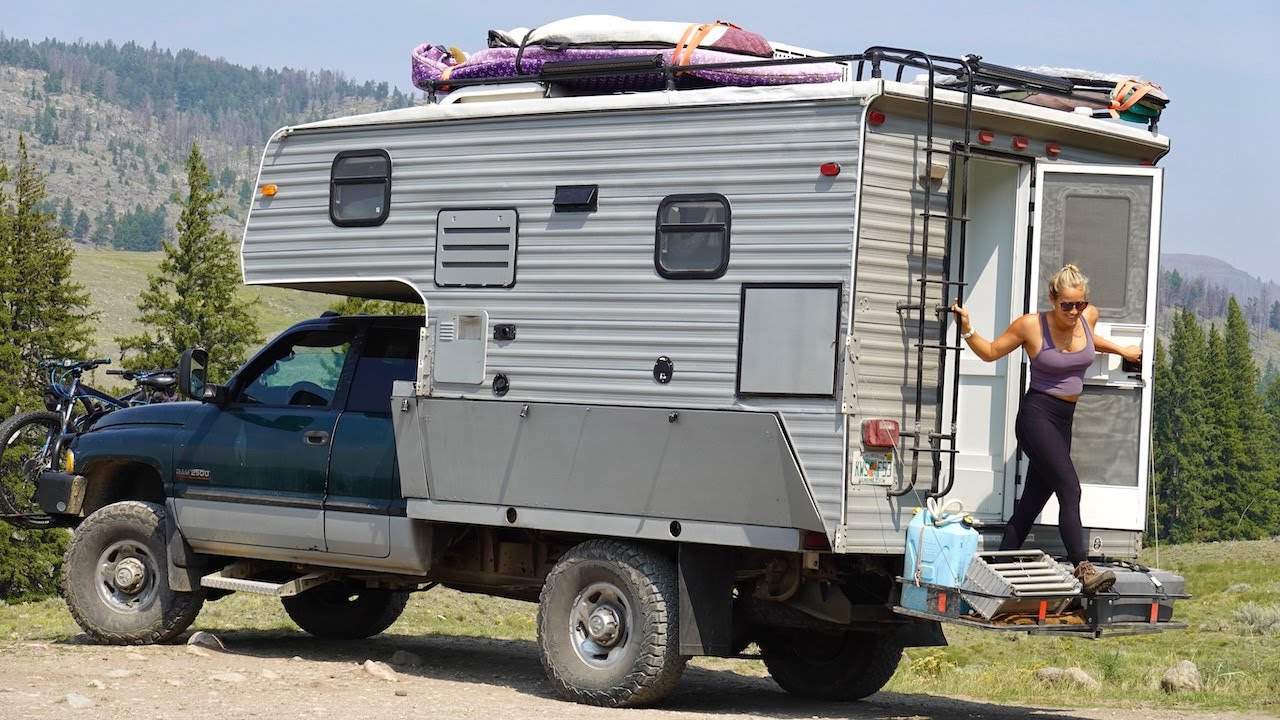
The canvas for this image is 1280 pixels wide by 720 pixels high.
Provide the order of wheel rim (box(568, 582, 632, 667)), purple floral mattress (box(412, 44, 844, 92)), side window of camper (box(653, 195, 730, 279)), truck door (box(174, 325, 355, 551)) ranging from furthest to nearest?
truck door (box(174, 325, 355, 551))
wheel rim (box(568, 582, 632, 667))
purple floral mattress (box(412, 44, 844, 92))
side window of camper (box(653, 195, 730, 279))

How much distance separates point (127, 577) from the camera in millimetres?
10914

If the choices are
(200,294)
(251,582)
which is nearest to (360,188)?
(251,582)

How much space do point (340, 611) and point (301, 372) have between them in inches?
98.6

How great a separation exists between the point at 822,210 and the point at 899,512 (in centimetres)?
Answer: 162

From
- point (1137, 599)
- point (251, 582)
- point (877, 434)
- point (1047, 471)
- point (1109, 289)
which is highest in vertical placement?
point (1109, 289)

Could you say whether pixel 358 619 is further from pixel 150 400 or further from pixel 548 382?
pixel 548 382

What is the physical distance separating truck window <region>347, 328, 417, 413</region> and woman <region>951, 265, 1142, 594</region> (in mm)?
3705

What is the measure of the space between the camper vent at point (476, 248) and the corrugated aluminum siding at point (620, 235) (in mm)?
65

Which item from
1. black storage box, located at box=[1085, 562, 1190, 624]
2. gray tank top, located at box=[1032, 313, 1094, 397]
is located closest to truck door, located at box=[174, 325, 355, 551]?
gray tank top, located at box=[1032, 313, 1094, 397]

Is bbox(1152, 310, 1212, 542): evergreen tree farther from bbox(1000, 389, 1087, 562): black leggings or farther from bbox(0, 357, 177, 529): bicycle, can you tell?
bbox(1000, 389, 1087, 562): black leggings

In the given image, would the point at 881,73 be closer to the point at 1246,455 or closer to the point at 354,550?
the point at 354,550

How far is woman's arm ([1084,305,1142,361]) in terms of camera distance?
27.6ft

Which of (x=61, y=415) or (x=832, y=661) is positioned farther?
(x=61, y=415)

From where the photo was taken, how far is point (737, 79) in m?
8.95
